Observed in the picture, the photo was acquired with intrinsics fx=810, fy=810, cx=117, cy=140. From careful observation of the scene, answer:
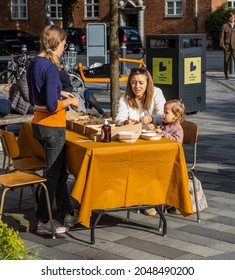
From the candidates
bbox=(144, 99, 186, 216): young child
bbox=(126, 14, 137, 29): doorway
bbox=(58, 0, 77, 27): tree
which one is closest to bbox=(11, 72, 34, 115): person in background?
bbox=(144, 99, 186, 216): young child

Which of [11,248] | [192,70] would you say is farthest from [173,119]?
[192,70]

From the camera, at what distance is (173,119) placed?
7348 millimetres

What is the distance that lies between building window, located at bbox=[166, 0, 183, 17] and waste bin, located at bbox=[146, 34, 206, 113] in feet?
129

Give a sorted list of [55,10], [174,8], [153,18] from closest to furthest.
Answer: [174,8], [153,18], [55,10]

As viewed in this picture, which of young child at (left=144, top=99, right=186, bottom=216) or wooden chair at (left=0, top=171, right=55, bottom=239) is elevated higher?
young child at (left=144, top=99, right=186, bottom=216)

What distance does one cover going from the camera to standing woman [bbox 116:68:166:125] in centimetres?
750

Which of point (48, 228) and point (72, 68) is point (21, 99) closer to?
point (48, 228)

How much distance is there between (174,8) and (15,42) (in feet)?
40.4

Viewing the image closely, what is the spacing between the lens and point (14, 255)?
4027 millimetres

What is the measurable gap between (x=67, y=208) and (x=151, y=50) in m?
8.10

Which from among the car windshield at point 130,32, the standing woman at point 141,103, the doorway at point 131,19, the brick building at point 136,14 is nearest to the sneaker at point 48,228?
the standing woman at point 141,103

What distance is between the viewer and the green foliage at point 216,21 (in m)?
50.6

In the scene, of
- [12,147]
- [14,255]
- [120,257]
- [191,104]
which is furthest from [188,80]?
[14,255]

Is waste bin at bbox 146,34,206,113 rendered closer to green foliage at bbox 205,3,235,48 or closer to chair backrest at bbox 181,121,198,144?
chair backrest at bbox 181,121,198,144
